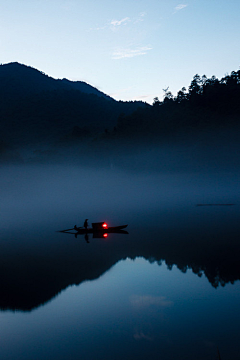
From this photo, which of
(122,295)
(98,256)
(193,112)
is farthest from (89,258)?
(193,112)

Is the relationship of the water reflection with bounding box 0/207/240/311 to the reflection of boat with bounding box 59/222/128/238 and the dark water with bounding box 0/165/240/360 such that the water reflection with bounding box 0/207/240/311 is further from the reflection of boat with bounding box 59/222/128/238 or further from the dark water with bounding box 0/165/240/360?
the reflection of boat with bounding box 59/222/128/238

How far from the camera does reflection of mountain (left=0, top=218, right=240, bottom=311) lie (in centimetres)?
1994

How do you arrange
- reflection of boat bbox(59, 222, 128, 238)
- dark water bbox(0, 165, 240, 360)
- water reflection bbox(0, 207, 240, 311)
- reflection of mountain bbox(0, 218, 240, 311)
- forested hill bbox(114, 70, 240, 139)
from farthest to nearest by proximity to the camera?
forested hill bbox(114, 70, 240, 139) < reflection of boat bbox(59, 222, 128, 238) < water reflection bbox(0, 207, 240, 311) < reflection of mountain bbox(0, 218, 240, 311) < dark water bbox(0, 165, 240, 360)

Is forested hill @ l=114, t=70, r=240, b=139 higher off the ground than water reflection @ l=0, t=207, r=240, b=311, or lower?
higher

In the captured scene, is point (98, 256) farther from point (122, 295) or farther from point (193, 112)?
point (193, 112)

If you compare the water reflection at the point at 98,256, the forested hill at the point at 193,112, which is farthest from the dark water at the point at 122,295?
the forested hill at the point at 193,112

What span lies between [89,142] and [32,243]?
165 meters

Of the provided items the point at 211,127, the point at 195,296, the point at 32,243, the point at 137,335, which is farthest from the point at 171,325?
the point at 211,127

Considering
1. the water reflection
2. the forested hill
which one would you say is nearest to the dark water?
the water reflection

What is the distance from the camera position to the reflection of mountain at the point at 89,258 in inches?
785

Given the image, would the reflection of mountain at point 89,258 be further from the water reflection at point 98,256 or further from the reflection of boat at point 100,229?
the reflection of boat at point 100,229

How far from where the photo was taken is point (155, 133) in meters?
179

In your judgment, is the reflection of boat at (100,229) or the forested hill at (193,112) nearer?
the reflection of boat at (100,229)

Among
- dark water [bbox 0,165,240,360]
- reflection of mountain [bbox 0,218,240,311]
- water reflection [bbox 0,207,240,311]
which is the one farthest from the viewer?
water reflection [bbox 0,207,240,311]
